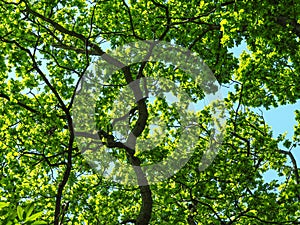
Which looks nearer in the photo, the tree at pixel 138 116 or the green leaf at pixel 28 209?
the green leaf at pixel 28 209

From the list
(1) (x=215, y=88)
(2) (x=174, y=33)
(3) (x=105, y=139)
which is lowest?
(3) (x=105, y=139)

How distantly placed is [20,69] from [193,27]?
259 inches

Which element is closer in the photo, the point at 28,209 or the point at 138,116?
the point at 28,209

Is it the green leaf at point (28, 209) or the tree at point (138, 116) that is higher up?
the tree at point (138, 116)

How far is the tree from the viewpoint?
16.5m

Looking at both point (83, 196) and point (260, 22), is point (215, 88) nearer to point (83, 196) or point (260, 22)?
point (260, 22)

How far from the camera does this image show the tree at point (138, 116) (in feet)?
54.3

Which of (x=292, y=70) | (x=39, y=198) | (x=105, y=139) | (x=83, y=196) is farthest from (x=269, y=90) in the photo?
(x=39, y=198)

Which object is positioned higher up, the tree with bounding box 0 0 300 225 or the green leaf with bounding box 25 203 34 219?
the tree with bounding box 0 0 300 225

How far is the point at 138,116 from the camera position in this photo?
17.9 m

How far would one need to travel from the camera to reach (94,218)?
18.3 m

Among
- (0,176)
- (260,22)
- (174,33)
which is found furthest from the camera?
(174,33)

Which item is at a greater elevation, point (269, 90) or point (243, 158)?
point (269, 90)

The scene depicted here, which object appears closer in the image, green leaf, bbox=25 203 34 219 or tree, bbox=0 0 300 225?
green leaf, bbox=25 203 34 219
